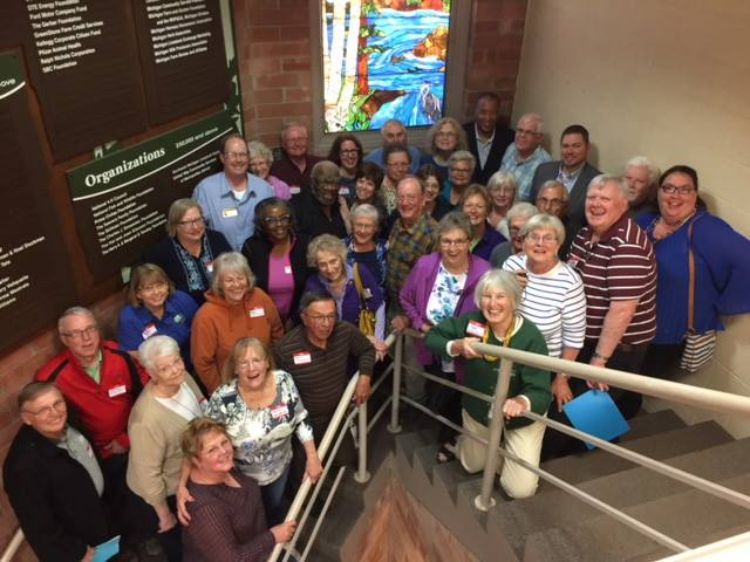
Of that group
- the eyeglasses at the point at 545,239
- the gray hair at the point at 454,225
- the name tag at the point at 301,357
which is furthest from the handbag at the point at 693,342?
the name tag at the point at 301,357

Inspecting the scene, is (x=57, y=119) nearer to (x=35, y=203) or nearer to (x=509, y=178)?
(x=35, y=203)

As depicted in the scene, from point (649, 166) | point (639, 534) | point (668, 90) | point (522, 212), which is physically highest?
point (668, 90)

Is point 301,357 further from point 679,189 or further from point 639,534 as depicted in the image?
point 679,189

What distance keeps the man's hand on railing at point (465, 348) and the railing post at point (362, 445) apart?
26.8 inches

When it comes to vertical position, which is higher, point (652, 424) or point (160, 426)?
point (160, 426)

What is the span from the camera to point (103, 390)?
267 centimetres

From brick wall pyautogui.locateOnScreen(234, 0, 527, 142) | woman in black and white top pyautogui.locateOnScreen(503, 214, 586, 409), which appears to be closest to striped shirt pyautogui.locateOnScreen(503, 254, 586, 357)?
woman in black and white top pyautogui.locateOnScreen(503, 214, 586, 409)

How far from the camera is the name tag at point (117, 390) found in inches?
106

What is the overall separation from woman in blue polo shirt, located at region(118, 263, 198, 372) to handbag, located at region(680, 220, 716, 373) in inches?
102

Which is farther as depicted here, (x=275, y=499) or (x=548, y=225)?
(x=275, y=499)

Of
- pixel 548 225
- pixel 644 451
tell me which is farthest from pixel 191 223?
pixel 644 451

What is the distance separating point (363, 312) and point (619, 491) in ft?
4.88

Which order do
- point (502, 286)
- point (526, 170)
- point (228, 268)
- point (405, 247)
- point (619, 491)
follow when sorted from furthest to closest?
point (526, 170) → point (405, 247) → point (228, 268) → point (619, 491) → point (502, 286)

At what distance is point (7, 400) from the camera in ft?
8.84
